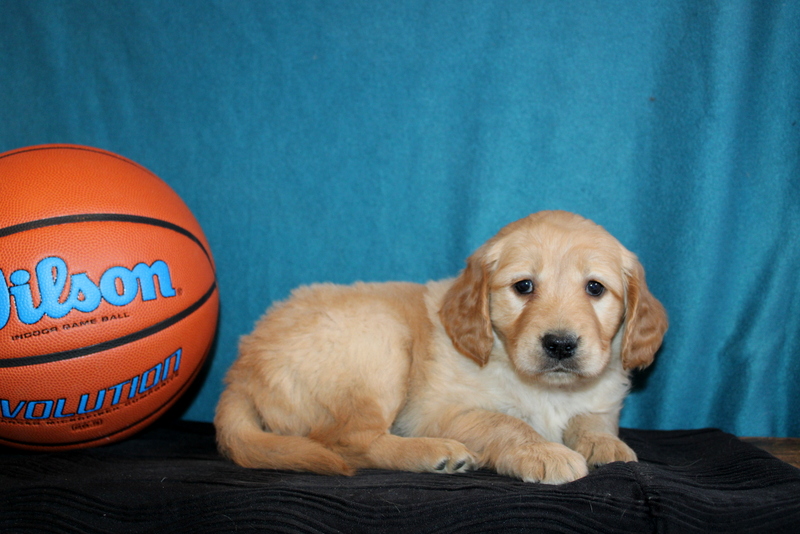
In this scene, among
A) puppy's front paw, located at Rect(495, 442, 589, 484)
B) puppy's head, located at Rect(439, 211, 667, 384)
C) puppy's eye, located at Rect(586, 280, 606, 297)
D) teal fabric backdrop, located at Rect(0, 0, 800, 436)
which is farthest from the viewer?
teal fabric backdrop, located at Rect(0, 0, 800, 436)

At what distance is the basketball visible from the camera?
201 cm

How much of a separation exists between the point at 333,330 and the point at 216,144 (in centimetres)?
155

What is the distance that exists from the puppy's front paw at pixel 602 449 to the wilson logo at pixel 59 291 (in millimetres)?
1796

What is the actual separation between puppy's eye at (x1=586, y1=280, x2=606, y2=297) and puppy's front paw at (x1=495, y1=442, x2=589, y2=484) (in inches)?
25.7

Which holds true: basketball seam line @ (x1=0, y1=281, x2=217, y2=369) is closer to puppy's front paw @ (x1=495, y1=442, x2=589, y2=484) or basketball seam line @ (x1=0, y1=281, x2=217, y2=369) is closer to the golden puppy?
the golden puppy

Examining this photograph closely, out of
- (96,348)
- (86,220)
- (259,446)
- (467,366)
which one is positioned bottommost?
(259,446)

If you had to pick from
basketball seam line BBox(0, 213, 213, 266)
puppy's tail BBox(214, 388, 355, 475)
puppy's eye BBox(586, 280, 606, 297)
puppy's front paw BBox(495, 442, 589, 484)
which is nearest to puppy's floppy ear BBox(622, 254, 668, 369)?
puppy's eye BBox(586, 280, 606, 297)

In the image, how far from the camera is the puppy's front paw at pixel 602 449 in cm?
212

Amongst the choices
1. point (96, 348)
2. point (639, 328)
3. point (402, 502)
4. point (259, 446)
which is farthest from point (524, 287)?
point (96, 348)

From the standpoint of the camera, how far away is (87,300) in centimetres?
205

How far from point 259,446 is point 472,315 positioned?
3.22 feet

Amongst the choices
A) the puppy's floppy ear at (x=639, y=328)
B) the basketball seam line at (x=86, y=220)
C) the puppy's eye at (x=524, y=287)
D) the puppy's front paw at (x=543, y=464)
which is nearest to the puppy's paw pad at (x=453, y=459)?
the puppy's front paw at (x=543, y=464)

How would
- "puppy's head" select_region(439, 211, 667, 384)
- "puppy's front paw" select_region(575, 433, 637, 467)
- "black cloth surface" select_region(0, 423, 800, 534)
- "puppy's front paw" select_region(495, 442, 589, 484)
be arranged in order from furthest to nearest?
"puppy's head" select_region(439, 211, 667, 384), "puppy's front paw" select_region(575, 433, 637, 467), "puppy's front paw" select_region(495, 442, 589, 484), "black cloth surface" select_region(0, 423, 800, 534)

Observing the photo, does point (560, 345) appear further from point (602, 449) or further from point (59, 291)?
point (59, 291)
